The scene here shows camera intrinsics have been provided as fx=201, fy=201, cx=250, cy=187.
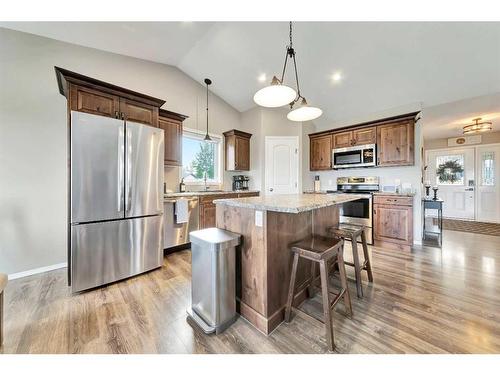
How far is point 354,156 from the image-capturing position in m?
4.18

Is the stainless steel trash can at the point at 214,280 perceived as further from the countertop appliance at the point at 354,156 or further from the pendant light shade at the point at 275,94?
the countertop appliance at the point at 354,156

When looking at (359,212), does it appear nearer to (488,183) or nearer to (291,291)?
(291,291)

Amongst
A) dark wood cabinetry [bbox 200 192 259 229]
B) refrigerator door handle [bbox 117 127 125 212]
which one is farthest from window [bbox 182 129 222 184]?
refrigerator door handle [bbox 117 127 125 212]

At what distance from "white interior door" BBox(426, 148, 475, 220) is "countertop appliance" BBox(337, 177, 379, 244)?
424 cm

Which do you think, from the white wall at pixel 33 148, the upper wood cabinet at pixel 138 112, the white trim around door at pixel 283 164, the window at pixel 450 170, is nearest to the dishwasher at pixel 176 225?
the upper wood cabinet at pixel 138 112

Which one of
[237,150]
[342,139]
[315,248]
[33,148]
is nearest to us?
[315,248]

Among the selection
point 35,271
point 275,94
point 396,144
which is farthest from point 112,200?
point 396,144

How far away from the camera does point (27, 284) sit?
2.29 m

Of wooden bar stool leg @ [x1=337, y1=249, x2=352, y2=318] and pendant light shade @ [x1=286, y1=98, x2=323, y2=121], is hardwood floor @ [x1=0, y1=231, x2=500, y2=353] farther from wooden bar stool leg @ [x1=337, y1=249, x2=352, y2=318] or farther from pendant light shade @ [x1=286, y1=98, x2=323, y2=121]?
pendant light shade @ [x1=286, y1=98, x2=323, y2=121]

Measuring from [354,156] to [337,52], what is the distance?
6.45 ft

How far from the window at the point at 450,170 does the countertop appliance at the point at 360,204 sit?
169 inches

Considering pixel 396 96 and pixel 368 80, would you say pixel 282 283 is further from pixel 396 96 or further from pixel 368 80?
pixel 396 96

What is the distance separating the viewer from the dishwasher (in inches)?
126
